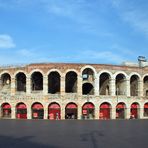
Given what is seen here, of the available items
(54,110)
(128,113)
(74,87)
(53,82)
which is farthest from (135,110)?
(53,82)

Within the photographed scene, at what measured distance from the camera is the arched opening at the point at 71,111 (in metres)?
48.0

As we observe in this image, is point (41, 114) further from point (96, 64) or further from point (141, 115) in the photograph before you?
point (141, 115)

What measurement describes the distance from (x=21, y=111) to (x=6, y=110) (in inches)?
113

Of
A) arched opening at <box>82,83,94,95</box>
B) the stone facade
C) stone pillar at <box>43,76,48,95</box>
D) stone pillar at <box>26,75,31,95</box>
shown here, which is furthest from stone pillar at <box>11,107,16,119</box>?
arched opening at <box>82,83,94,95</box>

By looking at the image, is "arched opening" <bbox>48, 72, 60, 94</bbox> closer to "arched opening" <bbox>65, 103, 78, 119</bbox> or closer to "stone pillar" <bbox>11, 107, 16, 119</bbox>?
"arched opening" <bbox>65, 103, 78, 119</bbox>

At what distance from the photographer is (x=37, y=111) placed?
48.2 metres

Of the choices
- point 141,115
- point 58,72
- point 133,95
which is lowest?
point 141,115

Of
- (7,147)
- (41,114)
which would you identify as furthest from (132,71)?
(7,147)

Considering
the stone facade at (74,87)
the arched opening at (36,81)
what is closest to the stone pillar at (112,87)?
the stone facade at (74,87)

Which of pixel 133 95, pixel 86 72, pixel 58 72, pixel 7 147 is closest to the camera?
pixel 7 147

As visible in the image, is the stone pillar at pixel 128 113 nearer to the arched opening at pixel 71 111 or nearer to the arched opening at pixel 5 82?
the arched opening at pixel 71 111

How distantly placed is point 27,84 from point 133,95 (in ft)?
66.0

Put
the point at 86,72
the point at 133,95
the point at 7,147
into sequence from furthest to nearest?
the point at 133,95 → the point at 86,72 → the point at 7,147

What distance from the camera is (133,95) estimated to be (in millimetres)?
54812
